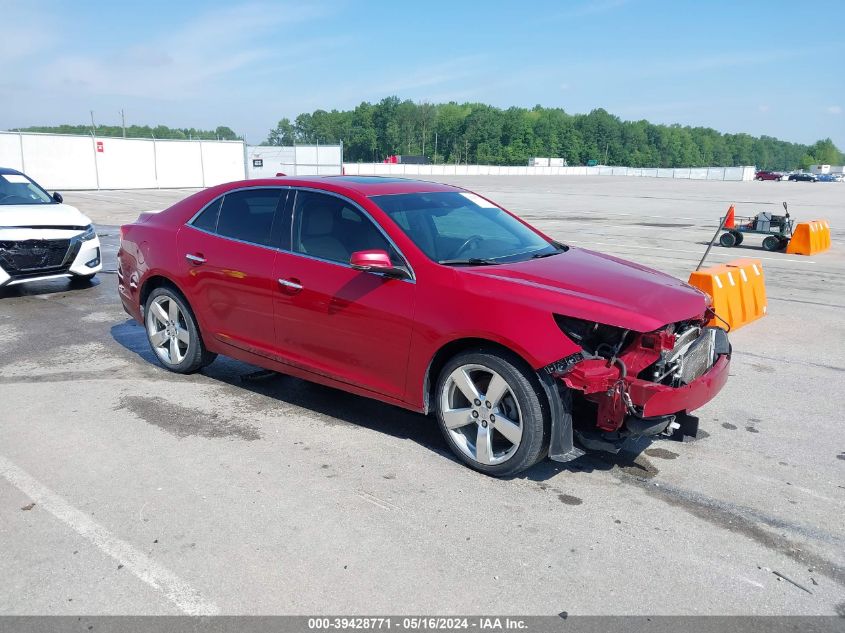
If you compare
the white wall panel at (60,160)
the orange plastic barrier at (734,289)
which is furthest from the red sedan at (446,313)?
the white wall panel at (60,160)

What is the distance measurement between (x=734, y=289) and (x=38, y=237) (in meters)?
8.35

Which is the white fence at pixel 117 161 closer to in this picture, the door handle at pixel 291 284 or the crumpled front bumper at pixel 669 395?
the door handle at pixel 291 284

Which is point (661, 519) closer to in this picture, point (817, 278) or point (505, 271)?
point (505, 271)

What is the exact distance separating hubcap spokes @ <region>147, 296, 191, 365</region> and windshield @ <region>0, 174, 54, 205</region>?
4928mm

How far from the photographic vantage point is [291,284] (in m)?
4.89

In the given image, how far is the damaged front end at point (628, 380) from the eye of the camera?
3.75 m

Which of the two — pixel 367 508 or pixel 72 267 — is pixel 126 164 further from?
pixel 367 508

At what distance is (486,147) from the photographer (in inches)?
5886

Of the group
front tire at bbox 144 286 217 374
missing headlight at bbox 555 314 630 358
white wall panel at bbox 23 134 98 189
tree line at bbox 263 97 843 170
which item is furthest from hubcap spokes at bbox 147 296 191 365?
tree line at bbox 263 97 843 170

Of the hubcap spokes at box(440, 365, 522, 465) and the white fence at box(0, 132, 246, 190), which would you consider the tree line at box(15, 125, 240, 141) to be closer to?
the white fence at box(0, 132, 246, 190)

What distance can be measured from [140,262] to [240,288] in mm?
1458

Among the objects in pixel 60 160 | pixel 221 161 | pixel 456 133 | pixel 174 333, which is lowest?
pixel 174 333

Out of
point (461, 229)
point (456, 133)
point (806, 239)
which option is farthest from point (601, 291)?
point (456, 133)

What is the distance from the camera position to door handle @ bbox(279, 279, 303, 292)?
4.84 m
